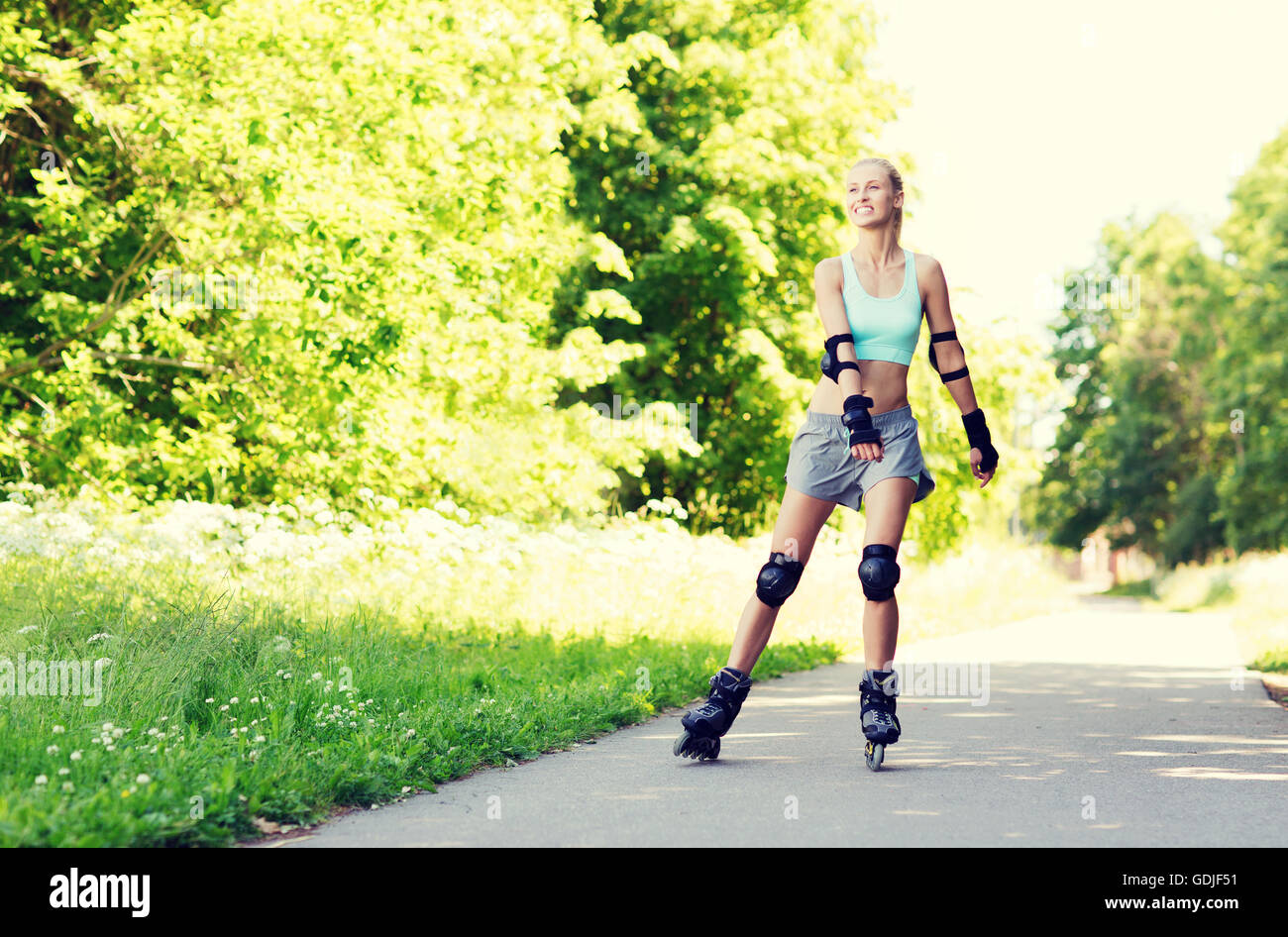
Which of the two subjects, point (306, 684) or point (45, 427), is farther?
point (45, 427)

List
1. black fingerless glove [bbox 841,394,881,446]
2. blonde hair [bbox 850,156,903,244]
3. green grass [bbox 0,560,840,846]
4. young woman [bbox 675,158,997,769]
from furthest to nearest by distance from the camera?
blonde hair [bbox 850,156,903,244] < young woman [bbox 675,158,997,769] < black fingerless glove [bbox 841,394,881,446] < green grass [bbox 0,560,840,846]

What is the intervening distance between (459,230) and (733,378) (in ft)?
20.9

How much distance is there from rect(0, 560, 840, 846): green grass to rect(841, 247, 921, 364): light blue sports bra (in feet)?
7.58

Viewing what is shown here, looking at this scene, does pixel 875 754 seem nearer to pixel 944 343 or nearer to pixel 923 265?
pixel 944 343

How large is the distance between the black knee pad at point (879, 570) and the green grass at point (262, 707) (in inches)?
66.0

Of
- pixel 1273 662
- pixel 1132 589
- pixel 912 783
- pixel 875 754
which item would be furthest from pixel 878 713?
pixel 1132 589

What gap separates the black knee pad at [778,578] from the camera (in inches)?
223

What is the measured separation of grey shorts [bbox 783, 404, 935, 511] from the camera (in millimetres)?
5508

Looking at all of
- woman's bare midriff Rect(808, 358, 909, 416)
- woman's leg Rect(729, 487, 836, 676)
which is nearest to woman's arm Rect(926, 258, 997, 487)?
woman's bare midriff Rect(808, 358, 909, 416)

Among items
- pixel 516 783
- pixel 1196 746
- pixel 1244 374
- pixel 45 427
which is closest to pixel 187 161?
pixel 45 427

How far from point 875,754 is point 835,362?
5.31ft

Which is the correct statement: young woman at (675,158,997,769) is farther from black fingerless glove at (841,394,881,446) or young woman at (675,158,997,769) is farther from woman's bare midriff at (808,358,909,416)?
black fingerless glove at (841,394,881,446)

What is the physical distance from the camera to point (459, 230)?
1534cm
